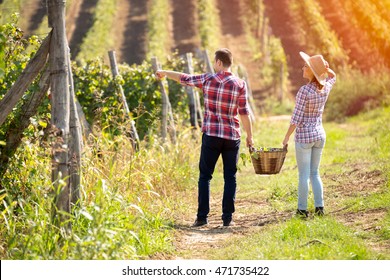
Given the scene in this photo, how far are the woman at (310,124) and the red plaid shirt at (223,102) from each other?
1.81ft

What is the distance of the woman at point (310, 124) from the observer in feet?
25.7

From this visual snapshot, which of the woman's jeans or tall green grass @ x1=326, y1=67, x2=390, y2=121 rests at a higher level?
the woman's jeans

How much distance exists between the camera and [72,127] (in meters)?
6.79

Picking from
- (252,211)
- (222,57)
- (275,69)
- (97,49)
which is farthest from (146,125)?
(97,49)

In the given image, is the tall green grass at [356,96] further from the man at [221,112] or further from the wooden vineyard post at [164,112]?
the man at [221,112]

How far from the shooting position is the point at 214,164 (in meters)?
8.08

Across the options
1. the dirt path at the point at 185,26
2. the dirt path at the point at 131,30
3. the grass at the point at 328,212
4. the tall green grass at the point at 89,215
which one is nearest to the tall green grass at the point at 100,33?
the dirt path at the point at 131,30

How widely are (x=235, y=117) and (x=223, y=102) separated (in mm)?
209

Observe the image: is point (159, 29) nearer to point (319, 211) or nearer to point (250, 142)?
point (250, 142)

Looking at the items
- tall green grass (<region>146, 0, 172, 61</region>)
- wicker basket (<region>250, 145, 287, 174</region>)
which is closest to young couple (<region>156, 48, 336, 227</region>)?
wicker basket (<region>250, 145, 287, 174</region>)

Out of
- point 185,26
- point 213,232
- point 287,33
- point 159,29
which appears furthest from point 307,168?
point 185,26

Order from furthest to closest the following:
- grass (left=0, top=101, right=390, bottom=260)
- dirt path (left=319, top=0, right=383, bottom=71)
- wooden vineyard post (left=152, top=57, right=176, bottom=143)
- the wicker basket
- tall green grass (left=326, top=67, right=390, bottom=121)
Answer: dirt path (left=319, top=0, right=383, bottom=71) → tall green grass (left=326, top=67, right=390, bottom=121) → wooden vineyard post (left=152, top=57, right=176, bottom=143) → the wicker basket → grass (left=0, top=101, right=390, bottom=260)

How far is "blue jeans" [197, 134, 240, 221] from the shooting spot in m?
7.93

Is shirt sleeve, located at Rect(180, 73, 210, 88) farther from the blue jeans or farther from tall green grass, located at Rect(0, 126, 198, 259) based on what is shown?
tall green grass, located at Rect(0, 126, 198, 259)
